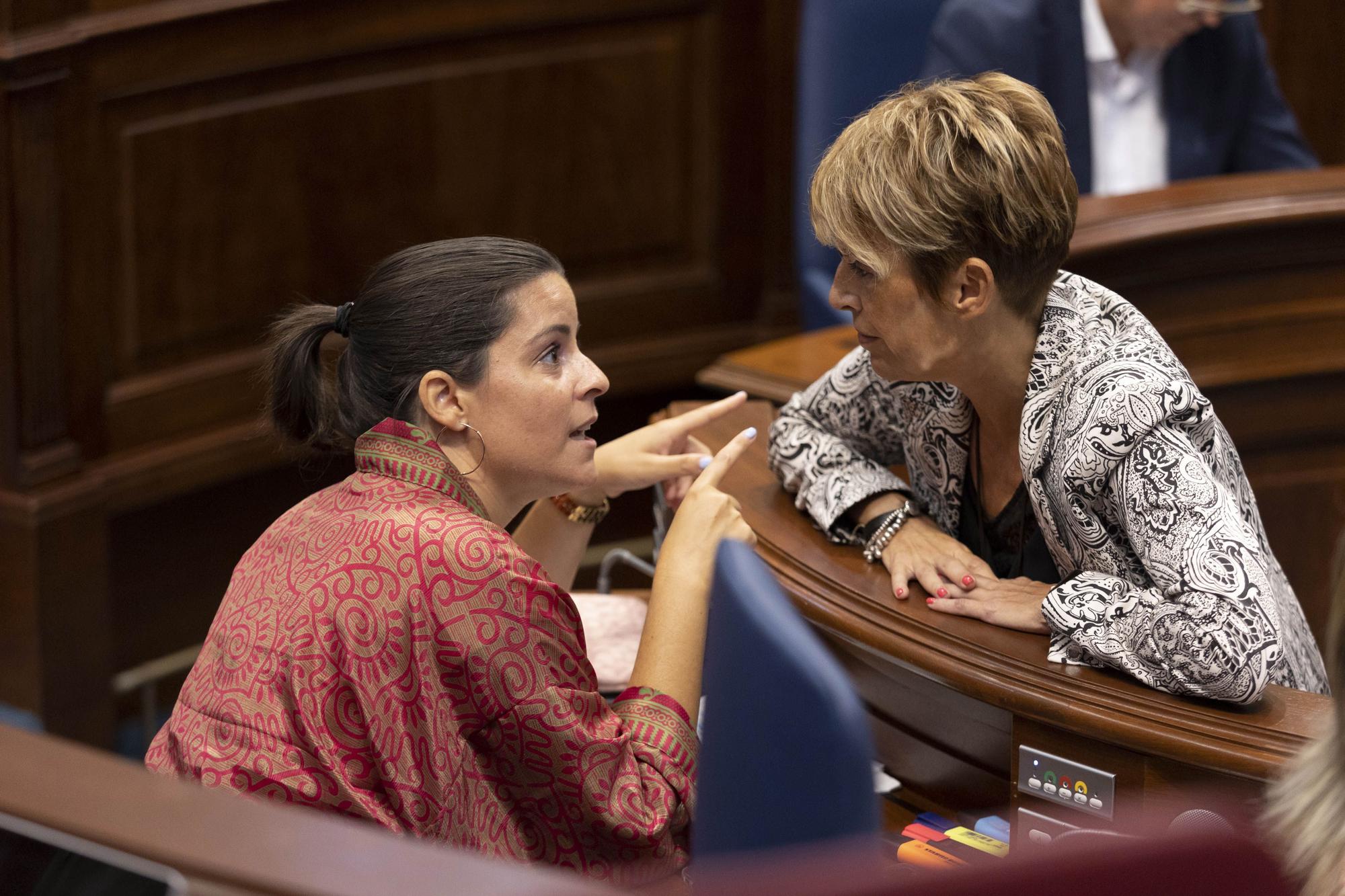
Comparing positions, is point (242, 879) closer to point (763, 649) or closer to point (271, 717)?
point (763, 649)

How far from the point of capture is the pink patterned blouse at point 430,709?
4.47ft

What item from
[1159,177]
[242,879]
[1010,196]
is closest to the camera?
[242,879]

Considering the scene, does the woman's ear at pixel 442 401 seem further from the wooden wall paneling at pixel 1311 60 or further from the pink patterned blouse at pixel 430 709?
the wooden wall paneling at pixel 1311 60

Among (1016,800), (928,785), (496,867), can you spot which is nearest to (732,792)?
(496,867)

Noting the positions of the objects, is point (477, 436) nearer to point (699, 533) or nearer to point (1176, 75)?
point (699, 533)

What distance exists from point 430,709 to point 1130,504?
2.08ft

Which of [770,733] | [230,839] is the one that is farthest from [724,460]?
[230,839]

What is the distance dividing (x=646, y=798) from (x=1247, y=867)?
0.78m

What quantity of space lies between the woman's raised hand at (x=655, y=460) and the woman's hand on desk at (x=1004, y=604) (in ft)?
1.21

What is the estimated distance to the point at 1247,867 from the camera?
68 centimetres

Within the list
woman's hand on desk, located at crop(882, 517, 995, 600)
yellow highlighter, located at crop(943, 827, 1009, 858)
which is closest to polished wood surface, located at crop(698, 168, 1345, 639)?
woman's hand on desk, located at crop(882, 517, 995, 600)

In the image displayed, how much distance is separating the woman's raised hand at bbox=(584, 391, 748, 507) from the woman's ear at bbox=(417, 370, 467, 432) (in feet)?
0.80

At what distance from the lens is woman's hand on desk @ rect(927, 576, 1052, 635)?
4.87ft

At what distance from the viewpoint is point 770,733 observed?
97 centimetres
